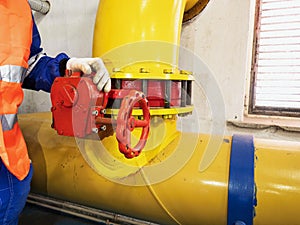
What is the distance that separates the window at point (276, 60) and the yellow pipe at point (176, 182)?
1.86ft

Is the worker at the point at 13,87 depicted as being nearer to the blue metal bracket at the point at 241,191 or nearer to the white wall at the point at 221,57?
the blue metal bracket at the point at 241,191

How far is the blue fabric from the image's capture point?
23.2 inches

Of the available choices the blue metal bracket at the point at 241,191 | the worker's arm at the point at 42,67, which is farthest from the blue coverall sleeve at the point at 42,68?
the blue metal bracket at the point at 241,191

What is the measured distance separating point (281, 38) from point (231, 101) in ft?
1.39

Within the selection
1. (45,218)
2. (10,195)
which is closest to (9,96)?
(10,195)

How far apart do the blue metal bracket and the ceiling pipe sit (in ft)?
4.92

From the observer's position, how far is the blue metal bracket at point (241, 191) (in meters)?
0.61

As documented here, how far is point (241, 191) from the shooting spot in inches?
24.6

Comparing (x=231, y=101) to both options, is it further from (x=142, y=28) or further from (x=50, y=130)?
(x=50, y=130)

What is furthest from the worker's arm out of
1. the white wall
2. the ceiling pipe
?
the ceiling pipe

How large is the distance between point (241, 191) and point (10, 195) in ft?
1.98

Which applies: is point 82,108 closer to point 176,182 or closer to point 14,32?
point 14,32

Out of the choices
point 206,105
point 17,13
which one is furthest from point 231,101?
point 17,13

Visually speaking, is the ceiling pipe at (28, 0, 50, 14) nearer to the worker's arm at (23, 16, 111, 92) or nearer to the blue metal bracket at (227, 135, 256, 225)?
the worker's arm at (23, 16, 111, 92)
